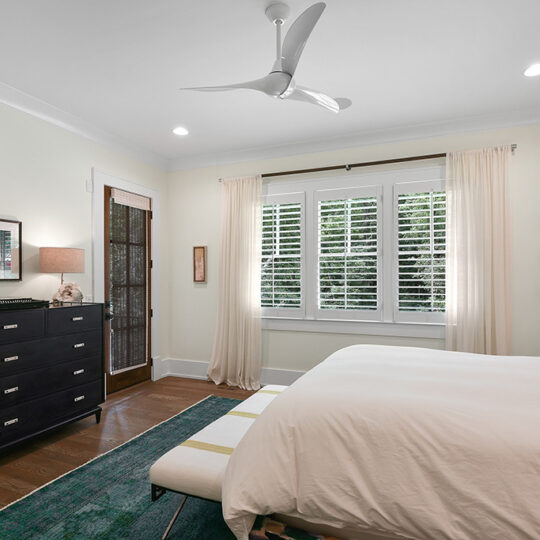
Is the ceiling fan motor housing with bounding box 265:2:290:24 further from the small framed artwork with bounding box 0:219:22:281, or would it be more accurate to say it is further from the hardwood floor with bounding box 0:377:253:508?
the hardwood floor with bounding box 0:377:253:508

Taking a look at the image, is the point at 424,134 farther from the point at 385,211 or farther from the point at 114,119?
the point at 114,119

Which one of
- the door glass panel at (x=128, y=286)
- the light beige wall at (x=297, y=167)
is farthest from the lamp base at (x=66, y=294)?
the light beige wall at (x=297, y=167)

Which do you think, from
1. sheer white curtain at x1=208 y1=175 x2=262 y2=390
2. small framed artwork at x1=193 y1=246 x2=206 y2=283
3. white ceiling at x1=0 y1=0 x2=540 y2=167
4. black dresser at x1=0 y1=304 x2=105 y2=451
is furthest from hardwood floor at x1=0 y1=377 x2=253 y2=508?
white ceiling at x1=0 y1=0 x2=540 y2=167

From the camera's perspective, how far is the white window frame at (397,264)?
13.1ft

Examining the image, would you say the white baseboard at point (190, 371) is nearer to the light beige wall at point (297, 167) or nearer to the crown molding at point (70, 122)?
the light beige wall at point (297, 167)

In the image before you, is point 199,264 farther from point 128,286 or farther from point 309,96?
point 309,96

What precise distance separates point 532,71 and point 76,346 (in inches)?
171

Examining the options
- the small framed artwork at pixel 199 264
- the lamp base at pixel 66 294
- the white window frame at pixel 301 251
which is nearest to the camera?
the lamp base at pixel 66 294

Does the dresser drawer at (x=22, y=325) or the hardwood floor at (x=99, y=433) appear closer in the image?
the hardwood floor at (x=99, y=433)

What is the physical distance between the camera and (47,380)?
303cm

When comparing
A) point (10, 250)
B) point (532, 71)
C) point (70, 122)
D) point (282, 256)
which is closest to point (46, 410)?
point (10, 250)

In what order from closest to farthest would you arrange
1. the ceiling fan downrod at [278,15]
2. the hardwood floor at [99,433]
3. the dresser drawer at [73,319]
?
the ceiling fan downrod at [278,15], the hardwood floor at [99,433], the dresser drawer at [73,319]

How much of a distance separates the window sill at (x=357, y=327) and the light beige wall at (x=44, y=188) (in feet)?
7.21

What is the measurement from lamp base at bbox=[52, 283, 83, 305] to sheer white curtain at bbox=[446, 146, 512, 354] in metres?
3.62
